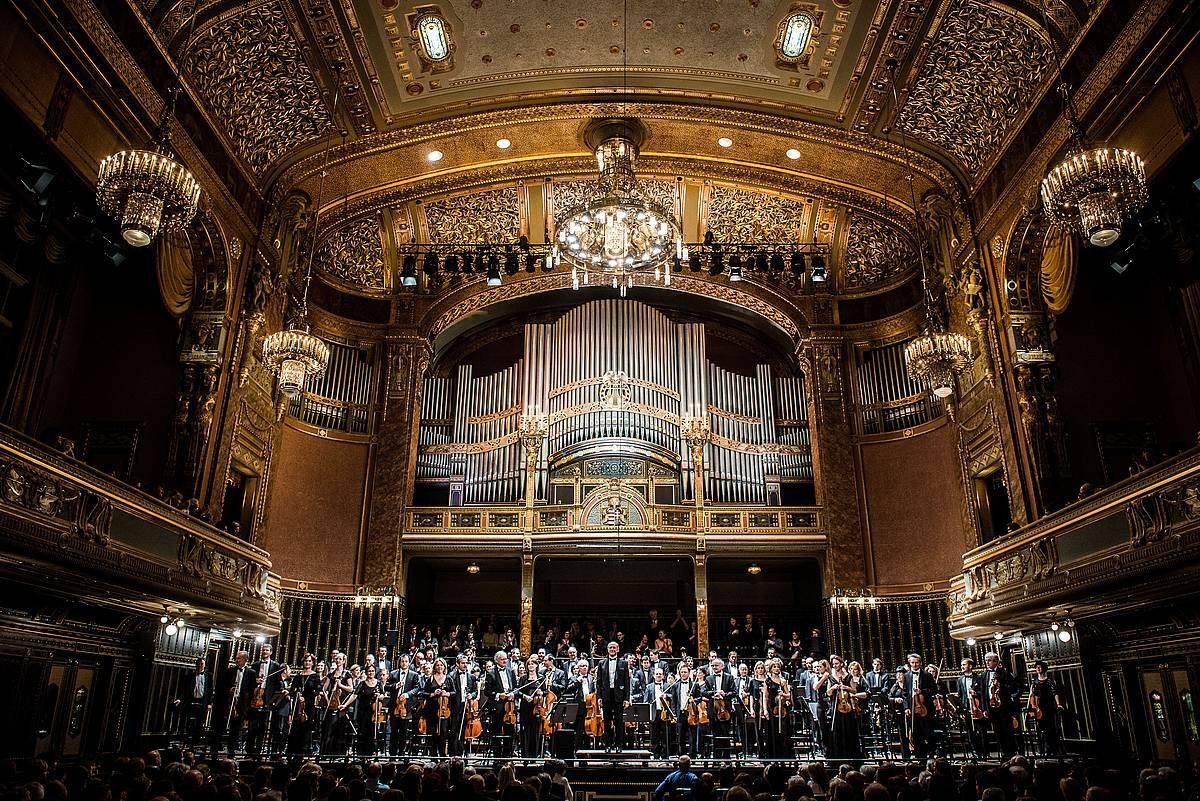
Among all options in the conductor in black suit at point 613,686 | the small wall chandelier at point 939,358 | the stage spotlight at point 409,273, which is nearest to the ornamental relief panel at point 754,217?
the small wall chandelier at point 939,358

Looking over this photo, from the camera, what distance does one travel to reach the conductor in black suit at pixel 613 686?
33.3 feet

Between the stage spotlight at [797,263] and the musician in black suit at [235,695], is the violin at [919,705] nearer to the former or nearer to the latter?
the stage spotlight at [797,263]

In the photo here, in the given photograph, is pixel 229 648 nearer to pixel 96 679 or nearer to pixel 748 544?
pixel 96 679

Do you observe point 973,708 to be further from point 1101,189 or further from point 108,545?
point 108,545

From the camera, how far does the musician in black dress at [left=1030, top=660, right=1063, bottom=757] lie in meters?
8.66

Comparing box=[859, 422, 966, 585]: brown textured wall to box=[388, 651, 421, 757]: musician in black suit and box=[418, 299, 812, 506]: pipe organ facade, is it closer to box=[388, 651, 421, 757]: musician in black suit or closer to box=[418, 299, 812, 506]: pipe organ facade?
box=[418, 299, 812, 506]: pipe organ facade

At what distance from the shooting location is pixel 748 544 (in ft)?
46.6

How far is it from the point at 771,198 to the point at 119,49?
10.1 meters

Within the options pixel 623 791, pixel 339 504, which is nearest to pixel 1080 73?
pixel 623 791

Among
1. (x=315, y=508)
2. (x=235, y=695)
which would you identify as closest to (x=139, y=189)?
(x=235, y=695)

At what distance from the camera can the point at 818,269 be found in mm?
13773

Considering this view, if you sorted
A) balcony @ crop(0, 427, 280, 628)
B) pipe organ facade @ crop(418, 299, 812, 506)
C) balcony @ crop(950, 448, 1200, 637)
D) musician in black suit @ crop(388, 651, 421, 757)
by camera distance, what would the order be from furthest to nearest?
pipe organ facade @ crop(418, 299, 812, 506), musician in black suit @ crop(388, 651, 421, 757), balcony @ crop(950, 448, 1200, 637), balcony @ crop(0, 427, 280, 628)

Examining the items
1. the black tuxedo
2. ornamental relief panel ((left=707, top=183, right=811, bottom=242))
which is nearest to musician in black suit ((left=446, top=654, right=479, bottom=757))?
the black tuxedo

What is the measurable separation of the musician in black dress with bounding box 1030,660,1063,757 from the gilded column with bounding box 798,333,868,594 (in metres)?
4.71
